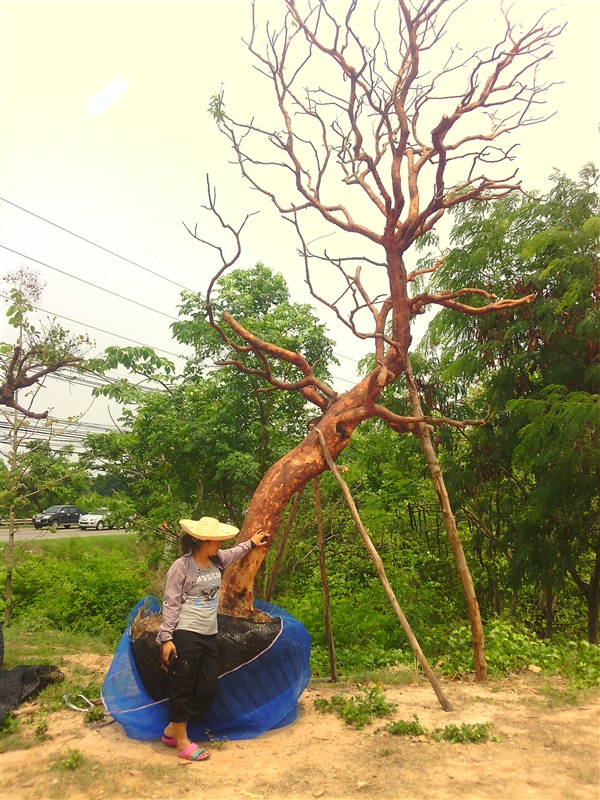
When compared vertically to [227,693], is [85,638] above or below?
below

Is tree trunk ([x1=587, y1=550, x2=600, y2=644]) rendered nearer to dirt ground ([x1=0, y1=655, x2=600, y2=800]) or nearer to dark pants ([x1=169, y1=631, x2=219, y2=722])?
dirt ground ([x1=0, y1=655, x2=600, y2=800])

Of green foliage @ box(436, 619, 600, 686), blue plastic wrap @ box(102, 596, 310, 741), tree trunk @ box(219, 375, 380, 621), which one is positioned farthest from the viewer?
green foliage @ box(436, 619, 600, 686)

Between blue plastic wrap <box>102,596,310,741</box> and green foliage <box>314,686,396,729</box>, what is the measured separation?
34 centimetres

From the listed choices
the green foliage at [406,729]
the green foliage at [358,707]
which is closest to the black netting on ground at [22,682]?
the green foliage at [358,707]

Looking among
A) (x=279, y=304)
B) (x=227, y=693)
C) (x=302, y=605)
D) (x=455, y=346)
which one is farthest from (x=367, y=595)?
(x=227, y=693)

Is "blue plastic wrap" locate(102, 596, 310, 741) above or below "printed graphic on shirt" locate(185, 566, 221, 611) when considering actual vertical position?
below

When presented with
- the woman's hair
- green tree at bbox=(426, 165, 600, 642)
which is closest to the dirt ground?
the woman's hair

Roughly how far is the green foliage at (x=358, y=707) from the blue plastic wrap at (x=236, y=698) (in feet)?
1.12

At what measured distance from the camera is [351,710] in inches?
171

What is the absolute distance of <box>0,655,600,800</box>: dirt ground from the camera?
121 inches

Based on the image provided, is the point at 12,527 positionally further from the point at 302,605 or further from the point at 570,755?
the point at 570,755

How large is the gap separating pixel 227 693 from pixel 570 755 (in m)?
2.13

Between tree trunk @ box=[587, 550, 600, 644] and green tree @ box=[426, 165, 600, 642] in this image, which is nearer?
green tree @ box=[426, 165, 600, 642]

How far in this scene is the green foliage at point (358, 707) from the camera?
426 centimetres
